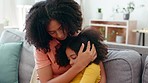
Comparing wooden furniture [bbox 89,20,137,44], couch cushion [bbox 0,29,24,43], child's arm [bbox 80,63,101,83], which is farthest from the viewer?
wooden furniture [bbox 89,20,137,44]

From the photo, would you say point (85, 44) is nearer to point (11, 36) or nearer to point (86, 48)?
point (86, 48)

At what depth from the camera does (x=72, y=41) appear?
47.2 inches

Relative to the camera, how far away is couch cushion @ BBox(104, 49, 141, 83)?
3.91 ft

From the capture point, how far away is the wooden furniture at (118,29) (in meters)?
3.98

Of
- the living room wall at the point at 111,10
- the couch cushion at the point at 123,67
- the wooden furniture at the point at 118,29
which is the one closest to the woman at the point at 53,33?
the couch cushion at the point at 123,67

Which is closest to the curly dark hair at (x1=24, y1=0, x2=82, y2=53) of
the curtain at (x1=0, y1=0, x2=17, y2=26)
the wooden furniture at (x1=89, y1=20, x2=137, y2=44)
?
the curtain at (x1=0, y1=0, x2=17, y2=26)

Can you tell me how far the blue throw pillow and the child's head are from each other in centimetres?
73

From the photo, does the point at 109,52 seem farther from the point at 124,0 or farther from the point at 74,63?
the point at 124,0

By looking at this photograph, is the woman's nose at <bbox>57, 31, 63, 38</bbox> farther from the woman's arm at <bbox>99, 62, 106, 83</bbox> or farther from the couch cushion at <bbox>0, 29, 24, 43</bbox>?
the couch cushion at <bbox>0, 29, 24, 43</bbox>

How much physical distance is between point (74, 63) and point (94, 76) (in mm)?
128

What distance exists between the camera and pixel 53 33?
3.93 ft

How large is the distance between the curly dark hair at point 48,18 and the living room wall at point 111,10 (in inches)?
125

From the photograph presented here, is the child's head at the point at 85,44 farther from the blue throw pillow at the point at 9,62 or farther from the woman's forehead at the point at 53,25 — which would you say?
the blue throw pillow at the point at 9,62

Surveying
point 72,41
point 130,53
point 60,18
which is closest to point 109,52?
point 130,53
